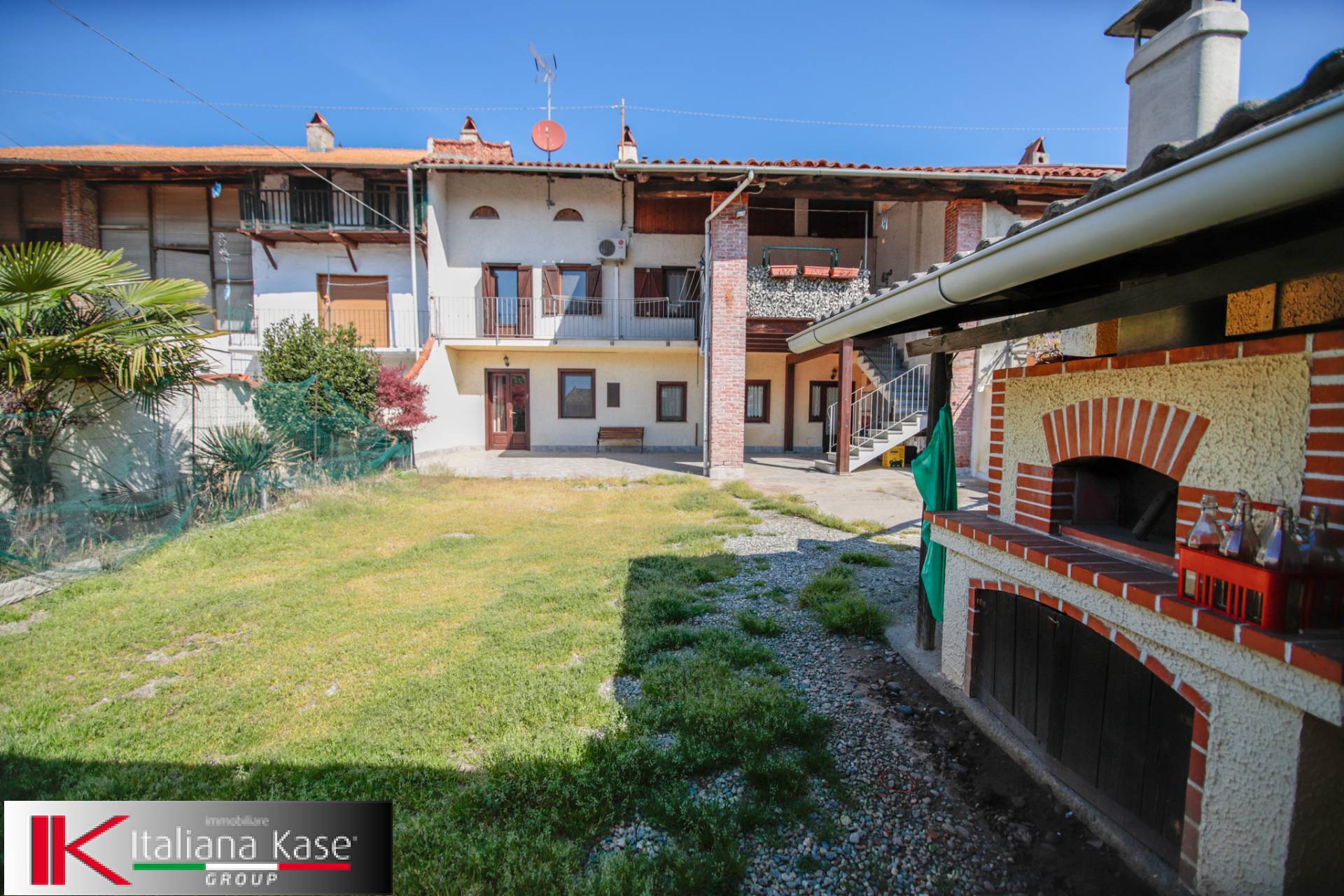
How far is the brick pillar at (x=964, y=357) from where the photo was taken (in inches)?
474

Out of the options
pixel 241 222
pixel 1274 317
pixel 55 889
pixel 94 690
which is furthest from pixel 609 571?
pixel 241 222

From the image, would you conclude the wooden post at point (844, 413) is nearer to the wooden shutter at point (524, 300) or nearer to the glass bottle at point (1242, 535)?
the wooden shutter at point (524, 300)

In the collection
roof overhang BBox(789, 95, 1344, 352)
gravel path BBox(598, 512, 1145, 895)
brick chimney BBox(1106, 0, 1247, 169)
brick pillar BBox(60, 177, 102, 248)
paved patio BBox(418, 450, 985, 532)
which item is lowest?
gravel path BBox(598, 512, 1145, 895)

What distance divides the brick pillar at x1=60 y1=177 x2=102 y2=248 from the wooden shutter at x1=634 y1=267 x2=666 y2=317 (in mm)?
14717

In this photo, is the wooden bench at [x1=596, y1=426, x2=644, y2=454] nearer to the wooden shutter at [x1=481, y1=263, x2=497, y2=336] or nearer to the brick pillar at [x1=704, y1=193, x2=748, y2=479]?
the wooden shutter at [x1=481, y1=263, x2=497, y2=336]

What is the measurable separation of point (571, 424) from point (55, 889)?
1462cm

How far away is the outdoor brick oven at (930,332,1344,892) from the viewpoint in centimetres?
167

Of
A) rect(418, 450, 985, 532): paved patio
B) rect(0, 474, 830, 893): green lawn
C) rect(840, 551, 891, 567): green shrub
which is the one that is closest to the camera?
rect(0, 474, 830, 893): green lawn

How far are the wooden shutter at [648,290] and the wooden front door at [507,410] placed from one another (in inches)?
146

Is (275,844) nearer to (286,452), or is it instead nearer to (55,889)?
(55,889)

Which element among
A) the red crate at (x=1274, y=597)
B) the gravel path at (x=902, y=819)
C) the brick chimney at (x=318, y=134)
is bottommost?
the gravel path at (x=902, y=819)

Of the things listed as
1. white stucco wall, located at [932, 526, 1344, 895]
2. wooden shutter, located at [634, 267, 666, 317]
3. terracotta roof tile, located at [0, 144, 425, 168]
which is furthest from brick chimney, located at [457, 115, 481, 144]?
white stucco wall, located at [932, 526, 1344, 895]

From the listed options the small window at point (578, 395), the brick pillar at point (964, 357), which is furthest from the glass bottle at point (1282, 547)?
the small window at point (578, 395)

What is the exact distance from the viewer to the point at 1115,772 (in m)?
2.33
